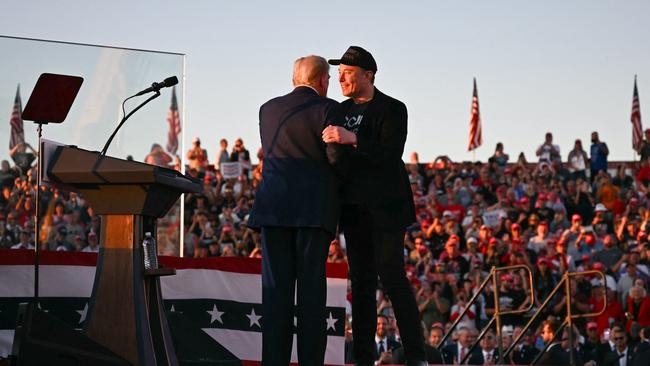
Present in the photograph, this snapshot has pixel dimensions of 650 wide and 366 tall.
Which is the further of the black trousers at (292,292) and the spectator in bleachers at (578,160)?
the spectator in bleachers at (578,160)

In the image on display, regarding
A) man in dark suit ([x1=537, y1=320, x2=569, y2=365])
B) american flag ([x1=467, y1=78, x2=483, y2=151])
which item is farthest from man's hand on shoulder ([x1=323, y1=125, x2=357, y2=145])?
american flag ([x1=467, y1=78, x2=483, y2=151])

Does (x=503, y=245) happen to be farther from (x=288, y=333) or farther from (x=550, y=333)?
(x=288, y=333)

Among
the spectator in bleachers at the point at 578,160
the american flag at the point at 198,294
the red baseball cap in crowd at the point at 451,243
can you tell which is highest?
the spectator in bleachers at the point at 578,160

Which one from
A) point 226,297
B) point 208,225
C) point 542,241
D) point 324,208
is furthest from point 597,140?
point 324,208

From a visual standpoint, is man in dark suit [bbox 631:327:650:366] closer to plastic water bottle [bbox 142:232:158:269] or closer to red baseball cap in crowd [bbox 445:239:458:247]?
red baseball cap in crowd [bbox 445:239:458:247]

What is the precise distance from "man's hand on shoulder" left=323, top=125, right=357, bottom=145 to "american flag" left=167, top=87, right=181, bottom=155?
2.90 metres

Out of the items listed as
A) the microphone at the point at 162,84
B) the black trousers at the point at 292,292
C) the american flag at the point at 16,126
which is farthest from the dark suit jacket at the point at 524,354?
the microphone at the point at 162,84

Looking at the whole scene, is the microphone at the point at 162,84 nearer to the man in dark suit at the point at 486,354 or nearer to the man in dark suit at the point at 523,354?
the man in dark suit at the point at 486,354

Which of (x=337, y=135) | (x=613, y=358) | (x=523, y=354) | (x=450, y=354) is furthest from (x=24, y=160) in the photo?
(x=613, y=358)

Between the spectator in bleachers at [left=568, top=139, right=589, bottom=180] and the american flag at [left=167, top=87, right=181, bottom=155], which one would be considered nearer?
the american flag at [left=167, top=87, right=181, bottom=155]

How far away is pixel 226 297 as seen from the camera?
7.99 metres

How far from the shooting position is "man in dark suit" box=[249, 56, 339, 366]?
5.61 m

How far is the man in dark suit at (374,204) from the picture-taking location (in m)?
6.10

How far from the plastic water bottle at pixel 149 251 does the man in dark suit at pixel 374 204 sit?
46.7 inches
